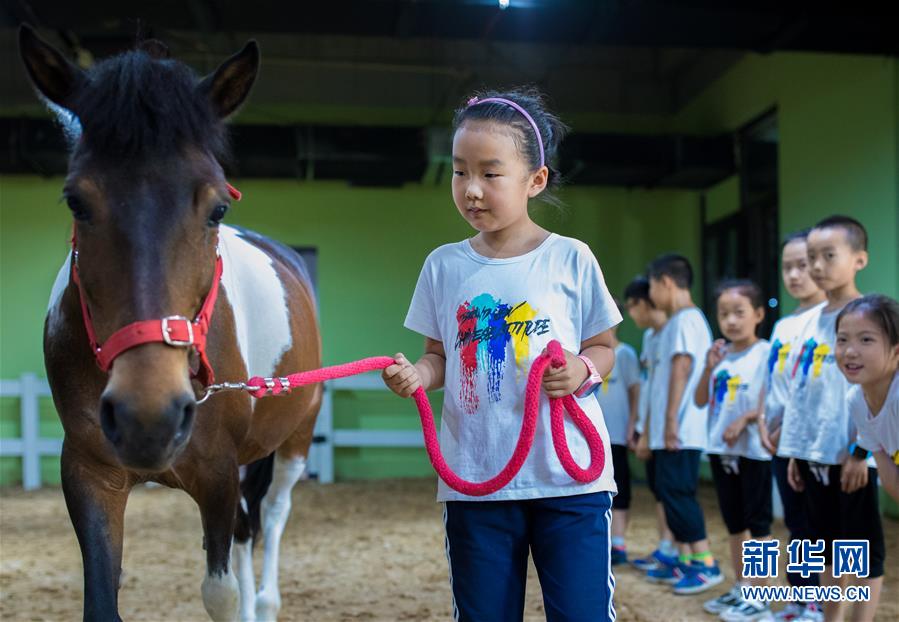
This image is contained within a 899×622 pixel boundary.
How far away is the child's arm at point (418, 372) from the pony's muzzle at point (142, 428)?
361mm

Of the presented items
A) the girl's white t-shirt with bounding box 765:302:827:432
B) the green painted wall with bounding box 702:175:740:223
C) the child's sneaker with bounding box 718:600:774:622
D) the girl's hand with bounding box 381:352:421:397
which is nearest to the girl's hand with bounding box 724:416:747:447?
the girl's white t-shirt with bounding box 765:302:827:432

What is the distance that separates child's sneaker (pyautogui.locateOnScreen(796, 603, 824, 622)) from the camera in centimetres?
283

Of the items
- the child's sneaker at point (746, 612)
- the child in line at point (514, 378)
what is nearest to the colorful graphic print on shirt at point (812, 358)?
the child's sneaker at point (746, 612)

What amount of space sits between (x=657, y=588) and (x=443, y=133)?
4312 mm

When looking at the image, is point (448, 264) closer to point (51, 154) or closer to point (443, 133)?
point (443, 133)

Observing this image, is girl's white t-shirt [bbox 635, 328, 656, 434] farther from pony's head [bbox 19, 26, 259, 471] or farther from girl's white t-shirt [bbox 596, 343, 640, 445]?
pony's head [bbox 19, 26, 259, 471]

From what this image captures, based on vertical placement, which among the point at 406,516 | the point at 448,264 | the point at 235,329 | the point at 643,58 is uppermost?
the point at 643,58

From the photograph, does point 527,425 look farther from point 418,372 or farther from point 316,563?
point 316,563

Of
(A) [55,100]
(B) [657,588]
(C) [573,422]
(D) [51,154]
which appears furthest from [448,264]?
(D) [51,154]

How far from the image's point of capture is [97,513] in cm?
177

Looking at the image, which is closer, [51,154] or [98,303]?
[98,303]

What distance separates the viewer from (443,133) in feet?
22.5

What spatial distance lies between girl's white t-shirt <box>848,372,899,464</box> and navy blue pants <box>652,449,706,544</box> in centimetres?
122

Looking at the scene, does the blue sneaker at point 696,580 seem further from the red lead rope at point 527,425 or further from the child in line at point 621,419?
the red lead rope at point 527,425
